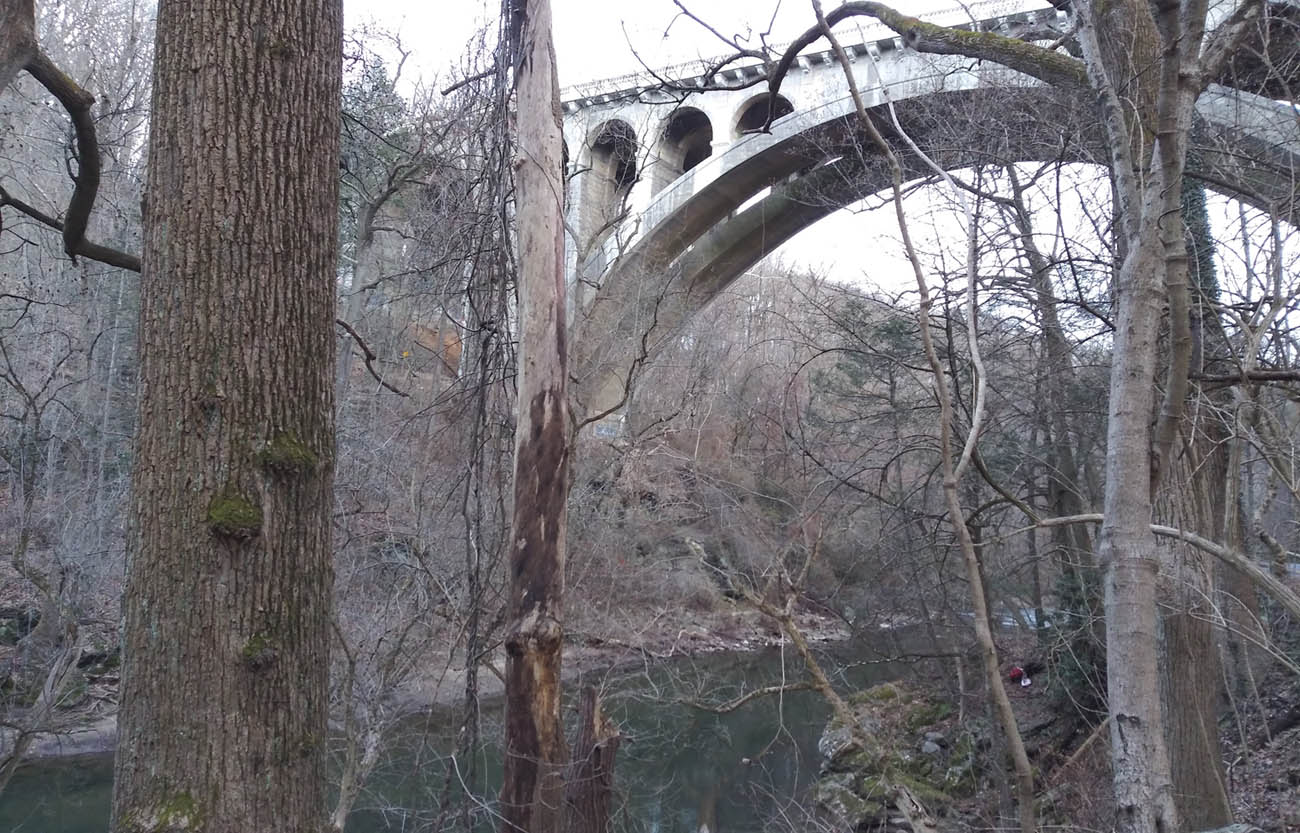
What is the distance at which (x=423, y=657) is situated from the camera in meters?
8.90

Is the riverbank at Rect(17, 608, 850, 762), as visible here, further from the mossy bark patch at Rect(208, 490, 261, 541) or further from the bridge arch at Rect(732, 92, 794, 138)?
the bridge arch at Rect(732, 92, 794, 138)

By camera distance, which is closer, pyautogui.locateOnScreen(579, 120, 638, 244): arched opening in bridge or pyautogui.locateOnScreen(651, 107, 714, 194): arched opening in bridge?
pyautogui.locateOnScreen(579, 120, 638, 244): arched opening in bridge

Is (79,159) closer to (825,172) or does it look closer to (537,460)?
(537,460)

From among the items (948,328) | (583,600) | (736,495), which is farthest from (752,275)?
(948,328)

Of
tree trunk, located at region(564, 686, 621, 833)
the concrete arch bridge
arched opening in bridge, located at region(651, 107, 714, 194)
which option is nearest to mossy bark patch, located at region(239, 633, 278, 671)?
tree trunk, located at region(564, 686, 621, 833)

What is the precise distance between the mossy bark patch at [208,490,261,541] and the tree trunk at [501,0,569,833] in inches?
87.0

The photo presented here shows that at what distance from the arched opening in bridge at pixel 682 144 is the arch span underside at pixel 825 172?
3.19 metres

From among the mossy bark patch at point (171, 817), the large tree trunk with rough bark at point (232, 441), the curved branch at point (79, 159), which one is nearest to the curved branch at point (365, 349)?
the curved branch at point (79, 159)

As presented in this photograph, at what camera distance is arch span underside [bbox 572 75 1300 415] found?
5.84 metres

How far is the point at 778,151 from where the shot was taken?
73.0ft

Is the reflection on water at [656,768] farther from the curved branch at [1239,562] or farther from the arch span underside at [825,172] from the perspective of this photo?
the curved branch at [1239,562]

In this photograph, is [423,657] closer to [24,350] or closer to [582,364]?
[582,364]

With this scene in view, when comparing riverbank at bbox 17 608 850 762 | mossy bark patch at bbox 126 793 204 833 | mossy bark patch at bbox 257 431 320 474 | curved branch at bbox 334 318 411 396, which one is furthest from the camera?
riverbank at bbox 17 608 850 762

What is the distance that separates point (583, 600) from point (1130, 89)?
8.84 metres
